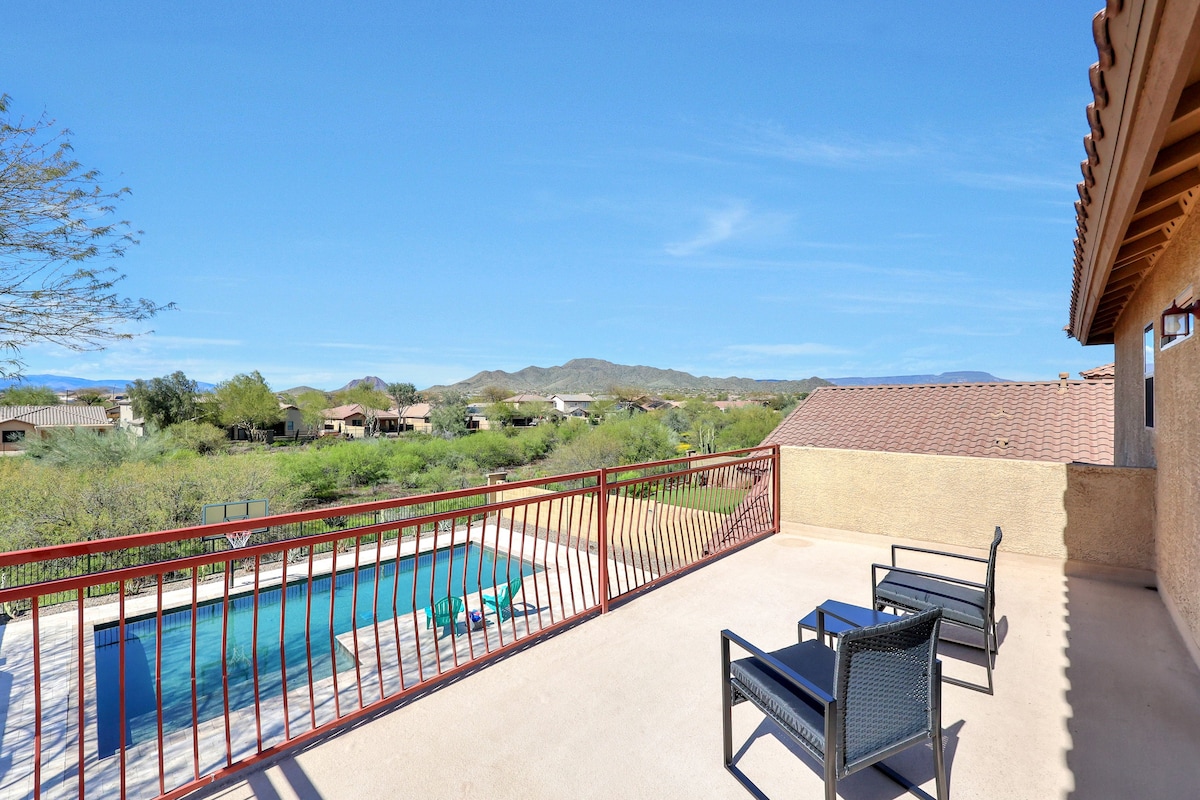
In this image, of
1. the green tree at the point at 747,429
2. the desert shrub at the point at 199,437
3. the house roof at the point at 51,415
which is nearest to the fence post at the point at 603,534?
the green tree at the point at 747,429

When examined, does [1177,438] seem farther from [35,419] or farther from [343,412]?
[343,412]

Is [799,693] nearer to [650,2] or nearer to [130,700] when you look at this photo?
[130,700]

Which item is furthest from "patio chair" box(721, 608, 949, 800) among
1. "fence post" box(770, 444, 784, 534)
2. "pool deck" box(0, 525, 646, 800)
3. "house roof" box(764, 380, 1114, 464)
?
"house roof" box(764, 380, 1114, 464)

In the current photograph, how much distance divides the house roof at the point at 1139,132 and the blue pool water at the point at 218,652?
5.41 metres

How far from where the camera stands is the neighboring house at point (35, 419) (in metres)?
34.4

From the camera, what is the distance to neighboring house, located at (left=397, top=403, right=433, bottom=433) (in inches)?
2437

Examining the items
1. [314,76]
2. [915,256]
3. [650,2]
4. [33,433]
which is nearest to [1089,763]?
[650,2]

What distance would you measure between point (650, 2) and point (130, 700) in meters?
Result: 14.4

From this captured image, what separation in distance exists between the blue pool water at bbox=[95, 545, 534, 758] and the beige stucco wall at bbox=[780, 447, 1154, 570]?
11.5ft

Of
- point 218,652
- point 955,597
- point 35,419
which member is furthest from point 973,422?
point 35,419

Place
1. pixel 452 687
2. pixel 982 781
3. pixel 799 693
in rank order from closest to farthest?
pixel 799 693 → pixel 982 781 → pixel 452 687

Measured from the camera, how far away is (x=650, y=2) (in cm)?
1016

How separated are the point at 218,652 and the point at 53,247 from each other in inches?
292

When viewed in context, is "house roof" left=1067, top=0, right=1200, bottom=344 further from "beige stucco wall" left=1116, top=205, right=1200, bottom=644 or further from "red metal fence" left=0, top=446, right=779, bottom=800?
"red metal fence" left=0, top=446, right=779, bottom=800
